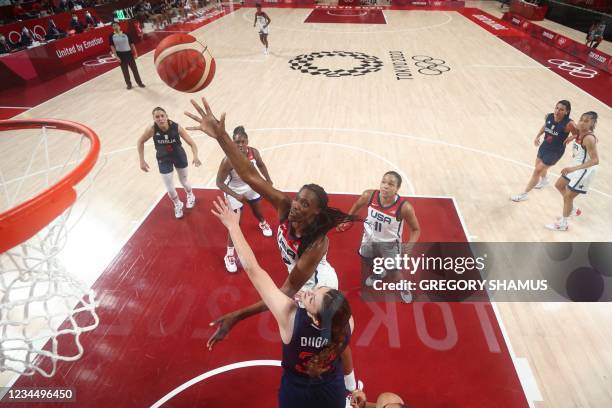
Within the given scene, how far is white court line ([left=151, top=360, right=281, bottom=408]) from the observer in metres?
3.34

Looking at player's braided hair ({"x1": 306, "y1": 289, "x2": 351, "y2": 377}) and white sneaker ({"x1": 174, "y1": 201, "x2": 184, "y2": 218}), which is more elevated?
player's braided hair ({"x1": 306, "y1": 289, "x2": 351, "y2": 377})

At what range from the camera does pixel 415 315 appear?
13.5ft

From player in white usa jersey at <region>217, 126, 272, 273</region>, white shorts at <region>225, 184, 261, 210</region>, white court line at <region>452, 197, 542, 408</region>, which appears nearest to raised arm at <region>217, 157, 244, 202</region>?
player in white usa jersey at <region>217, 126, 272, 273</region>

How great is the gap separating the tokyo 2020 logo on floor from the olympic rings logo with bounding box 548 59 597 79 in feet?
19.6

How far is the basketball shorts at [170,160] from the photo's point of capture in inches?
202

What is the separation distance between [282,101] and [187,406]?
8.10 m

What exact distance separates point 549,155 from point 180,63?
522 cm

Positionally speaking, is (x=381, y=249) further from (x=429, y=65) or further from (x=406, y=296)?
(x=429, y=65)

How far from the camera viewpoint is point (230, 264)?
4.65 metres

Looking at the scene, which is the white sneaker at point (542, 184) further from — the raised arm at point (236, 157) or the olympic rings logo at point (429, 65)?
the olympic rings logo at point (429, 65)

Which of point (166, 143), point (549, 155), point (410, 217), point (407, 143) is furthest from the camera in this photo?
point (407, 143)

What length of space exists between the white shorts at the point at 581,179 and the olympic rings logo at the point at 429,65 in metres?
8.01

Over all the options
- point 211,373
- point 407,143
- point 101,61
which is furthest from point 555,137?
point 101,61

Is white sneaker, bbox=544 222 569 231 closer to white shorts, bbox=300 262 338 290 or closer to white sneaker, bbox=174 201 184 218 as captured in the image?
white shorts, bbox=300 262 338 290
